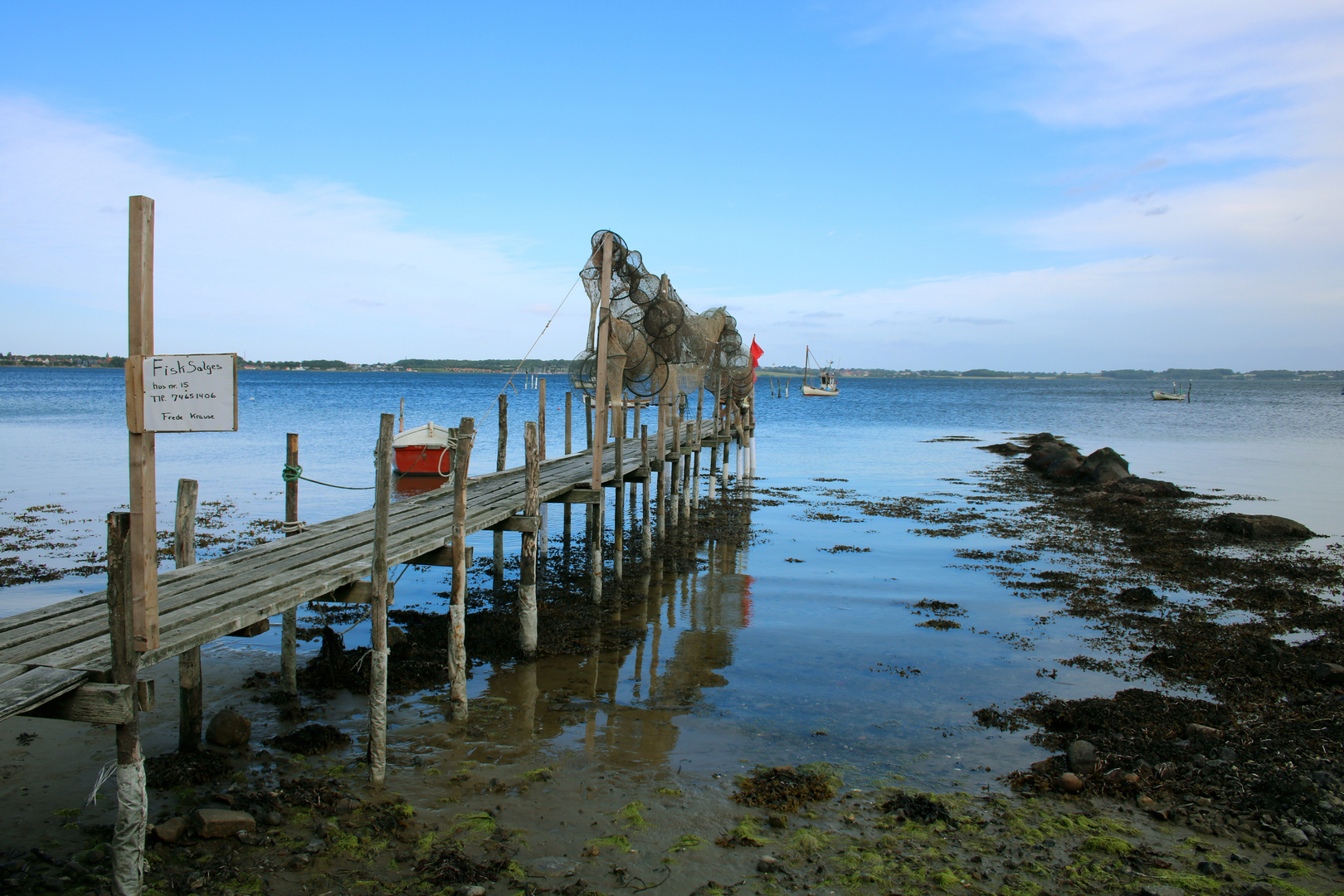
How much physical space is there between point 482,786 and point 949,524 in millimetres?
15264

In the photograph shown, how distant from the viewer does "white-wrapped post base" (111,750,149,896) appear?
4.55 m

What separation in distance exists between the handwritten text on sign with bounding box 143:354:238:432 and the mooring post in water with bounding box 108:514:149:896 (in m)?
0.59

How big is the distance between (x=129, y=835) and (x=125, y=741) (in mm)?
522

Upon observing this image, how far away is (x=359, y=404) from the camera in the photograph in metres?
72.1

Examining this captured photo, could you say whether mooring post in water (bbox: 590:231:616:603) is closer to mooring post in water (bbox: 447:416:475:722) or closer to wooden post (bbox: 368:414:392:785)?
mooring post in water (bbox: 447:416:475:722)

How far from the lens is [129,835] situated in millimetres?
4566

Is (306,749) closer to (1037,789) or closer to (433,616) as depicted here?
(433,616)

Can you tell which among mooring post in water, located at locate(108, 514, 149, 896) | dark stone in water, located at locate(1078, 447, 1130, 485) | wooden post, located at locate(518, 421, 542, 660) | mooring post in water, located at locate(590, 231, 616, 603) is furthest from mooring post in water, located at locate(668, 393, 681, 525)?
dark stone in water, located at locate(1078, 447, 1130, 485)

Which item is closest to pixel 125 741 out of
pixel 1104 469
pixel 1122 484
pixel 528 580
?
pixel 528 580

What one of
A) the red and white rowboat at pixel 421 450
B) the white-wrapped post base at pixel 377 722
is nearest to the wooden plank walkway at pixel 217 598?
the white-wrapped post base at pixel 377 722

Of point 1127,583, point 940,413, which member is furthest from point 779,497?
point 940,413

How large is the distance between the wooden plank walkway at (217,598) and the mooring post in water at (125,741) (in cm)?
25

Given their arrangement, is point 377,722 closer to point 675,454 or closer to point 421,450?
point 675,454

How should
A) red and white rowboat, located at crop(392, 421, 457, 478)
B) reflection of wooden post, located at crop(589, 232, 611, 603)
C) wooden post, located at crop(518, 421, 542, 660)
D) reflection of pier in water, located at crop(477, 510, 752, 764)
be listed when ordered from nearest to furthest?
reflection of pier in water, located at crop(477, 510, 752, 764), wooden post, located at crop(518, 421, 542, 660), reflection of wooden post, located at crop(589, 232, 611, 603), red and white rowboat, located at crop(392, 421, 457, 478)
